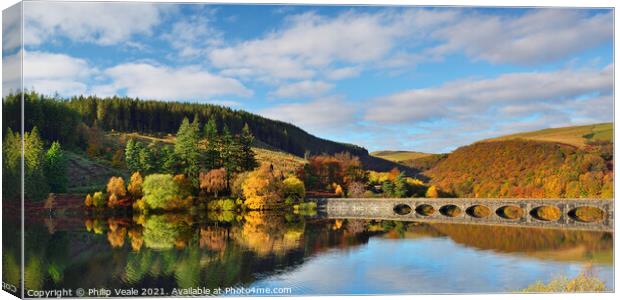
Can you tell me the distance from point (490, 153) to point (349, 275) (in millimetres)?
25964

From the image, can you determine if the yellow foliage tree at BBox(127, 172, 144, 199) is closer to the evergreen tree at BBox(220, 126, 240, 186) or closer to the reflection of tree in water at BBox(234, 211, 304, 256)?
the reflection of tree in water at BBox(234, 211, 304, 256)

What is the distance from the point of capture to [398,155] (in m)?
33.2

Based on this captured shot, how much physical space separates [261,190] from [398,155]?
30.0 ft

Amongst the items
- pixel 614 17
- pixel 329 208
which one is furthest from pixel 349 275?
pixel 329 208

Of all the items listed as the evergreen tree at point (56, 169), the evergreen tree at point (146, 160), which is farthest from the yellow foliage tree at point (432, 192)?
the evergreen tree at point (56, 169)

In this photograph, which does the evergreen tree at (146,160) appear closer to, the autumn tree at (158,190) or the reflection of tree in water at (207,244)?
the autumn tree at (158,190)

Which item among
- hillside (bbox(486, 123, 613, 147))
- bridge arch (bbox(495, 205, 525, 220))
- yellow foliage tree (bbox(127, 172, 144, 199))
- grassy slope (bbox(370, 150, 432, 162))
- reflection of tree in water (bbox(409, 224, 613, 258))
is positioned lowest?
reflection of tree in water (bbox(409, 224, 613, 258))

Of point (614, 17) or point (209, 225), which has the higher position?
point (614, 17)

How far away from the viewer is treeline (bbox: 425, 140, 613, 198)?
32906 millimetres

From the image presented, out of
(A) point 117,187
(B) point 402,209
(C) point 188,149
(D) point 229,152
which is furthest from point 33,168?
Result: (B) point 402,209

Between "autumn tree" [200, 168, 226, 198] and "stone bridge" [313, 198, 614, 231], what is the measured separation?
31.9ft

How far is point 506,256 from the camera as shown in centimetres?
2489

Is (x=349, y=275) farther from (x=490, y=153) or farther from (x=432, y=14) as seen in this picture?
(x=490, y=153)

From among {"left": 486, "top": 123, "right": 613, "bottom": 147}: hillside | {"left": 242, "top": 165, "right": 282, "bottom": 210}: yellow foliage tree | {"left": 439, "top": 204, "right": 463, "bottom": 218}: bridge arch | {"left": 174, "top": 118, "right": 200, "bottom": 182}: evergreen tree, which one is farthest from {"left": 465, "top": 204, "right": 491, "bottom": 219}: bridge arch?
{"left": 174, "top": 118, "right": 200, "bottom": 182}: evergreen tree
